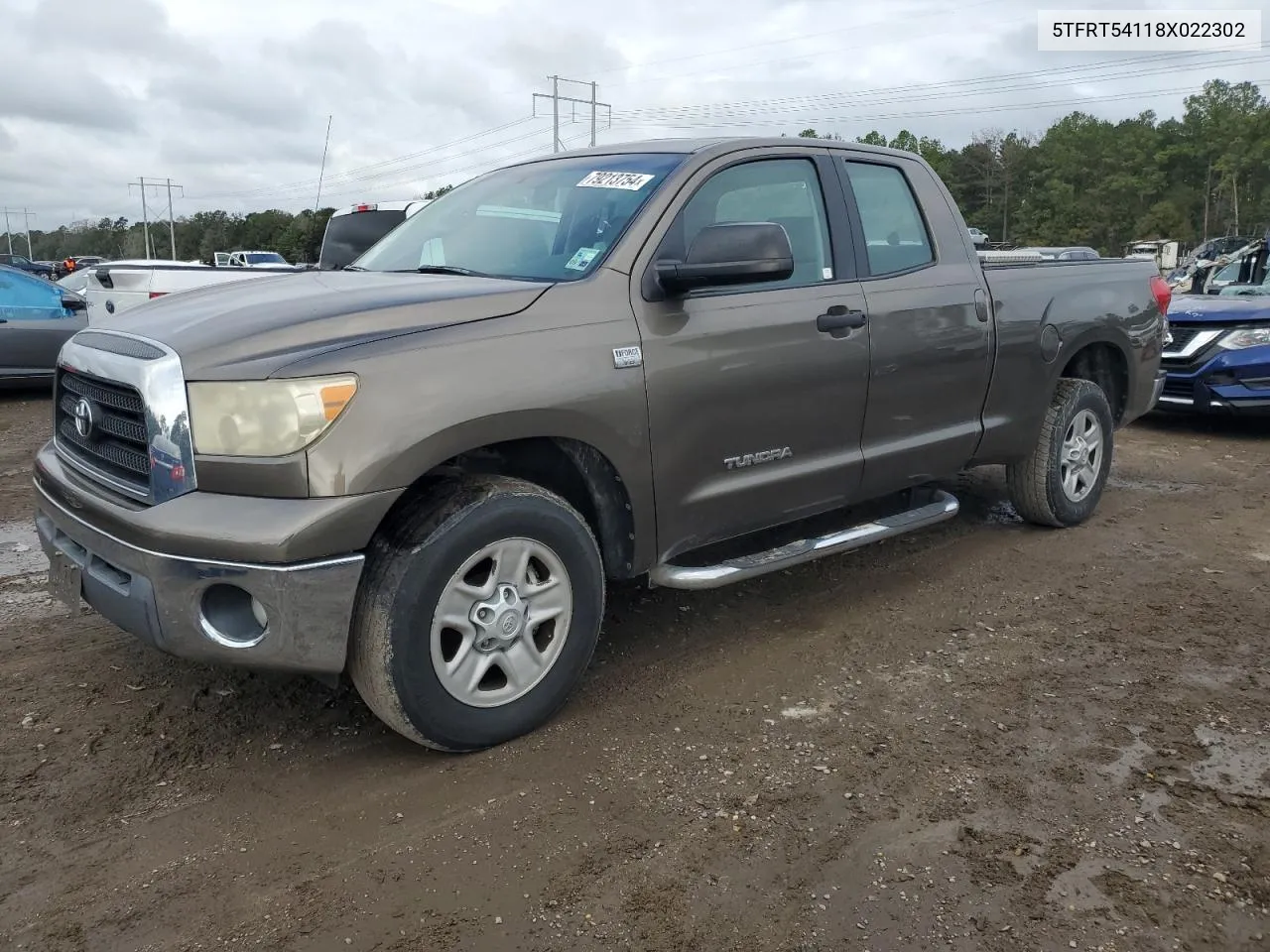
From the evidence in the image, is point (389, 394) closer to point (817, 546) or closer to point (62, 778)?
point (62, 778)

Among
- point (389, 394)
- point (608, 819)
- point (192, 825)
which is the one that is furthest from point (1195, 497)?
point (192, 825)

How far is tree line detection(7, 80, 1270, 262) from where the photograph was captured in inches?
2781

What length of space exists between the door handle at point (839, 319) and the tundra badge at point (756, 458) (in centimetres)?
48

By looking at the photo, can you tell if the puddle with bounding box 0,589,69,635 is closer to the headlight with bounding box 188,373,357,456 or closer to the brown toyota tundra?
the brown toyota tundra

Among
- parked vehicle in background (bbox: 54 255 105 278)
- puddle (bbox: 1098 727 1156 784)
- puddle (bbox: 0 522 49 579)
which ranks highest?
parked vehicle in background (bbox: 54 255 105 278)

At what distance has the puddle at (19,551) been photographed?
4.79 metres

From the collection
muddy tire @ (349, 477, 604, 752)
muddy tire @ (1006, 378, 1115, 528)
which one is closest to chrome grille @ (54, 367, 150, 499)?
muddy tire @ (349, 477, 604, 752)

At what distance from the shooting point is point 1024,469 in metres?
5.16

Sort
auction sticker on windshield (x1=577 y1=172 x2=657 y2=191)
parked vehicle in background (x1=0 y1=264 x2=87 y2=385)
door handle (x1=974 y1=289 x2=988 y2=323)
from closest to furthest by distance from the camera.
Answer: auction sticker on windshield (x1=577 y1=172 x2=657 y2=191) → door handle (x1=974 y1=289 x2=988 y2=323) → parked vehicle in background (x1=0 y1=264 x2=87 y2=385)

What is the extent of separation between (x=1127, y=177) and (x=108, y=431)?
87.1m

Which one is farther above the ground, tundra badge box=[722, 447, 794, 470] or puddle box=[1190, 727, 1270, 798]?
tundra badge box=[722, 447, 794, 470]

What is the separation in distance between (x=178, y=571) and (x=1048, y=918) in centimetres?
226

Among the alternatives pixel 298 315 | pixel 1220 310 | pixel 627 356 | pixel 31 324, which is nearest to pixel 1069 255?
pixel 1220 310

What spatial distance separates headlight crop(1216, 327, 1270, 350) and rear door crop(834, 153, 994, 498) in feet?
15.9
